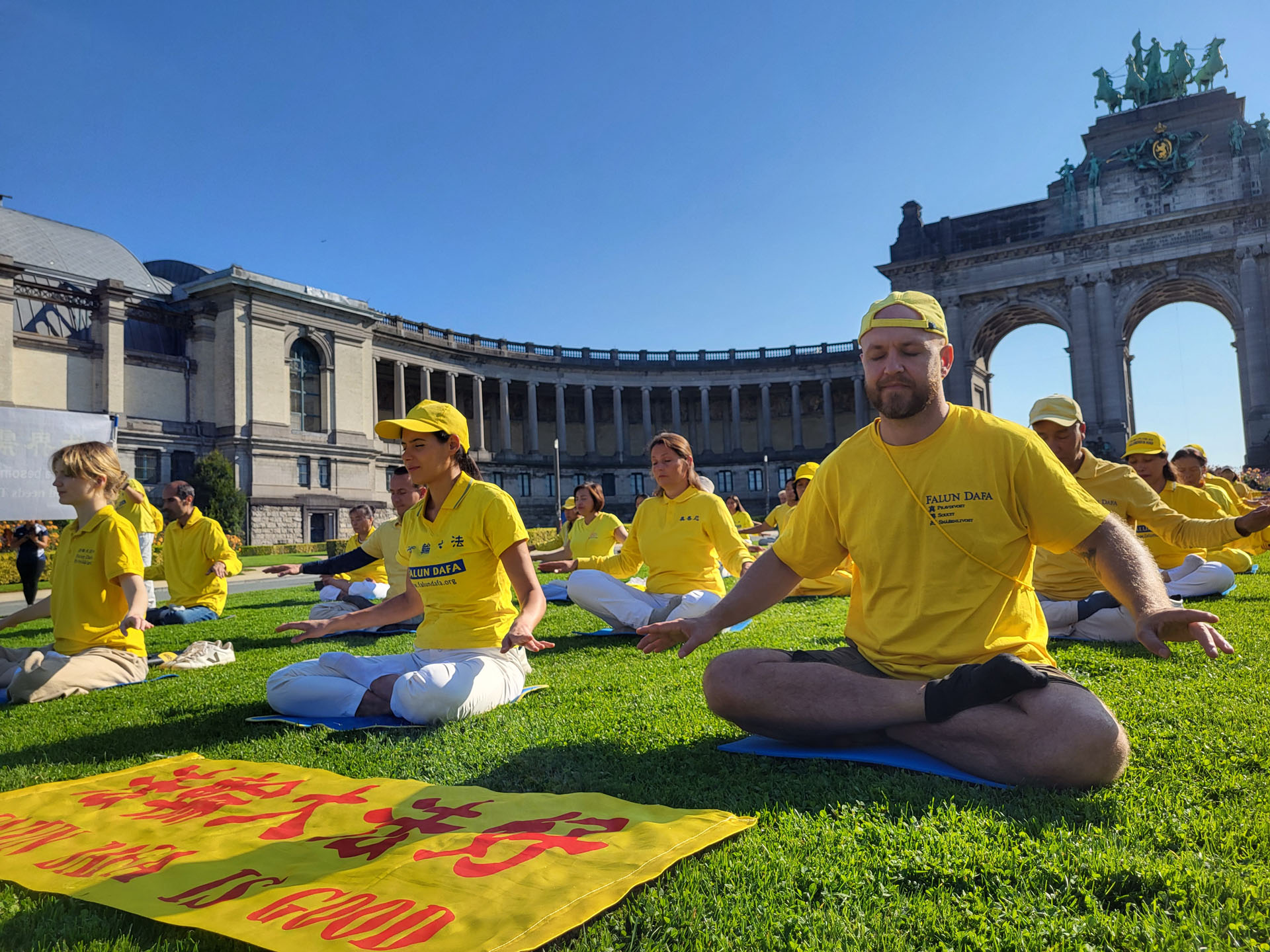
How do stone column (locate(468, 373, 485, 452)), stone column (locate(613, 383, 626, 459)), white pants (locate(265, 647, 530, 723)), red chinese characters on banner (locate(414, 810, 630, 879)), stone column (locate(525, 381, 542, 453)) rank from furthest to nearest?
stone column (locate(613, 383, 626, 459)), stone column (locate(525, 381, 542, 453)), stone column (locate(468, 373, 485, 452)), white pants (locate(265, 647, 530, 723)), red chinese characters on banner (locate(414, 810, 630, 879))

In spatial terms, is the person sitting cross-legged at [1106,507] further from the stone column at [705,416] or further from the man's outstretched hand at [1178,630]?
the stone column at [705,416]

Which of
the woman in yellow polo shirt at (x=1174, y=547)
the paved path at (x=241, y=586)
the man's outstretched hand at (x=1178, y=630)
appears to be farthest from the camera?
the paved path at (x=241, y=586)

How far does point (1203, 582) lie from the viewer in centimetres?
916

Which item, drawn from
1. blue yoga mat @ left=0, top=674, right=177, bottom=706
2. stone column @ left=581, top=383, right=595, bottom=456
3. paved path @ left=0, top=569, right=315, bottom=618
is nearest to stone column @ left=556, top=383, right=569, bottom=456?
stone column @ left=581, top=383, right=595, bottom=456

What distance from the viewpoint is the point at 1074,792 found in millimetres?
3238

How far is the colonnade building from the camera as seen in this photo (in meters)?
44.3

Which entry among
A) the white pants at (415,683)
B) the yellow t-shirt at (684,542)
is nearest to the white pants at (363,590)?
the yellow t-shirt at (684,542)

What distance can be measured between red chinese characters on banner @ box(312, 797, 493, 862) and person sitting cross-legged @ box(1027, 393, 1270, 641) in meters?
4.70

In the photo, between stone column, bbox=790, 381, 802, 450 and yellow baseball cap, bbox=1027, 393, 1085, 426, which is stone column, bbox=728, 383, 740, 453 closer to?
stone column, bbox=790, 381, 802, 450

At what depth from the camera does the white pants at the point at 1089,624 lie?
6.80 m

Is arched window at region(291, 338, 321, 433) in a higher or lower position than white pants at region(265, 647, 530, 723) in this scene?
higher

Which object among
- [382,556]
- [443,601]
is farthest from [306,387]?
[443,601]

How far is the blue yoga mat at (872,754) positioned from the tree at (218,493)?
42507 millimetres

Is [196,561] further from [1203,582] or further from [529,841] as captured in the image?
[1203,582]
